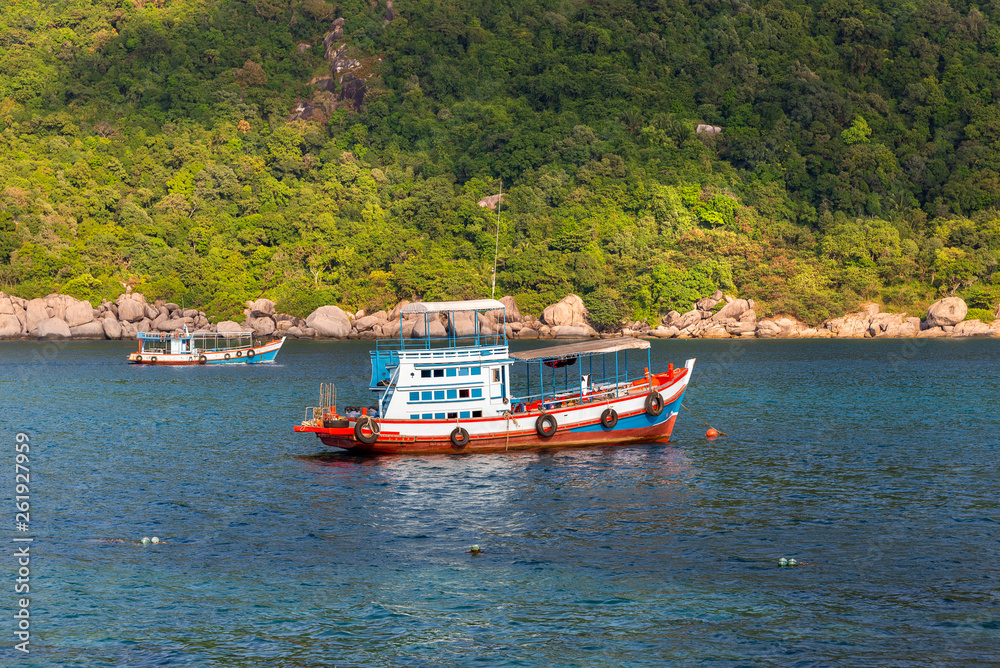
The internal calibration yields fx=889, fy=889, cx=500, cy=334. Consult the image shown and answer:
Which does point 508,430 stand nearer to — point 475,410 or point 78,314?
point 475,410

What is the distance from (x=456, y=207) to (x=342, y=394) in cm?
10754

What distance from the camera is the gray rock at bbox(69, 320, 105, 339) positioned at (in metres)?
151

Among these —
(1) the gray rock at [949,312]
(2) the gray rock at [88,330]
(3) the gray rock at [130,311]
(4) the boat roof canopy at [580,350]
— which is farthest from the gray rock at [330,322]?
(4) the boat roof canopy at [580,350]

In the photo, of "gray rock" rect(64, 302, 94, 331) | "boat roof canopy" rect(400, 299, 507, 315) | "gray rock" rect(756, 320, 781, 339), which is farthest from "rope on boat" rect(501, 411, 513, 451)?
Answer: "gray rock" rect(64, 302, 94, 331)

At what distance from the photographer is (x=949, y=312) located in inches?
5600

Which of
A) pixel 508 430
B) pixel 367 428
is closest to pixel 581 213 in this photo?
pixel 508 430

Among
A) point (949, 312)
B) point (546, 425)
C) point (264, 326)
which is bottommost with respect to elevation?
point (546, 425)

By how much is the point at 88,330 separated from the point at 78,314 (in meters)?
3.15

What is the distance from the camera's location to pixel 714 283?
15488 centimetres

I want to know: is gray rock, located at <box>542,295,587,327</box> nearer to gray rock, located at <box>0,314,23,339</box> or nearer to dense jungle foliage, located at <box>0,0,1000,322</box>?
dense jungle foliage, located at <box>0,0,1000,322</box>

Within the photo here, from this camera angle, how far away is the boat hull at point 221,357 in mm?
108188

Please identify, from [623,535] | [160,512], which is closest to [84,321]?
[160,512]

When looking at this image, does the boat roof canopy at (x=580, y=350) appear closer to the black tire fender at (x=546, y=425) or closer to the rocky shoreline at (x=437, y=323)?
the black tire fender at (x=546, y=425)

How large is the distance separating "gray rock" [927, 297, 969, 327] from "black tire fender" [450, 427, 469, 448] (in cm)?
12167
